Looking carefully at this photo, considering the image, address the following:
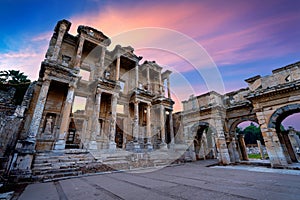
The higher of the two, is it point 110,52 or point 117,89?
point 110,52

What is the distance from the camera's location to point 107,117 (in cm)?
1465

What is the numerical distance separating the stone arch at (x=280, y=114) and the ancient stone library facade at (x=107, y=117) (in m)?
0.04

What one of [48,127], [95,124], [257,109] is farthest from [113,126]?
[257,109]

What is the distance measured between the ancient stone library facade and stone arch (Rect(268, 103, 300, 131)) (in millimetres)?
44

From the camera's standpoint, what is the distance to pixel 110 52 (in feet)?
56.0

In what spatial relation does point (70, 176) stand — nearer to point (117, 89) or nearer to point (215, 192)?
point (215, 192)

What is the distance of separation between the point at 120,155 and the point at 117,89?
645cm

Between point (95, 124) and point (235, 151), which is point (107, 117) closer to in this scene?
point (95, 124)

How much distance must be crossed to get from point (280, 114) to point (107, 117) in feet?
47.3

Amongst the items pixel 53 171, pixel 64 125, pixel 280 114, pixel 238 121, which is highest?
pixel 238 121

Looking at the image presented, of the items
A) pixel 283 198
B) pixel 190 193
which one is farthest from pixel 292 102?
pixel 190 193

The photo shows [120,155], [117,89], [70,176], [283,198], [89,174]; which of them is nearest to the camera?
[283,198]

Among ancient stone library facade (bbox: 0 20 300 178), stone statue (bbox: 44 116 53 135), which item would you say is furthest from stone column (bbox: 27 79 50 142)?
stone statue (bbox: 44 116 53 135)

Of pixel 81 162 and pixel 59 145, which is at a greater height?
pixel 59 145
